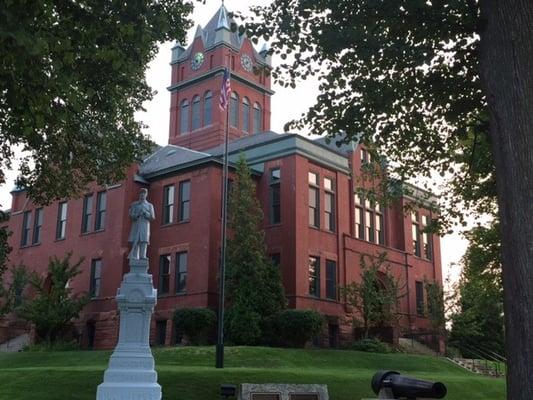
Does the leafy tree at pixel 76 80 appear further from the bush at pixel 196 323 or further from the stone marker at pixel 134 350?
the bush at pixel 196 323

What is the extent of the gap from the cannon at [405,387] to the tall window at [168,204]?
24.9m

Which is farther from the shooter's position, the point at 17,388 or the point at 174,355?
the point at 174,355

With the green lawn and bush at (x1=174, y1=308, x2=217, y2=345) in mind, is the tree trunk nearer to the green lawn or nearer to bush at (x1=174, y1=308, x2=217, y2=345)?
the green lawn

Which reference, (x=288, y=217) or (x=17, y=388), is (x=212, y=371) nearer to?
(x=17, y=388)

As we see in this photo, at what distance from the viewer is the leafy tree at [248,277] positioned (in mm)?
27688

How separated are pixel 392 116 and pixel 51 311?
2141 centimetres

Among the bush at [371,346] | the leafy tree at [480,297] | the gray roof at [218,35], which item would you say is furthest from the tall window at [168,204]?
the gray roof at [218,35]

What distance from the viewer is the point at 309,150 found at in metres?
34.0

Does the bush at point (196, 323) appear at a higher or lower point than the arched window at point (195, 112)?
lower

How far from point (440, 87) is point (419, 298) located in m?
28.1

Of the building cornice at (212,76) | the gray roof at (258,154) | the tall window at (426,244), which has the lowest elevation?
the tall window at (426,244)

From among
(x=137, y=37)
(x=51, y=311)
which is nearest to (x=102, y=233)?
(x=51, y=311)

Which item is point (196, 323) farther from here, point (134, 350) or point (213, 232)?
point (134, 350)

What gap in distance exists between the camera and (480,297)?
1358 inches
